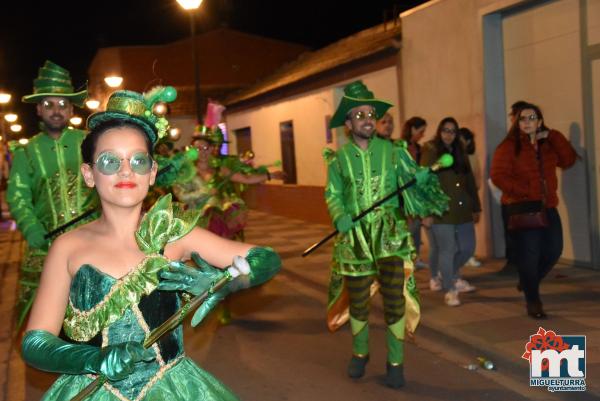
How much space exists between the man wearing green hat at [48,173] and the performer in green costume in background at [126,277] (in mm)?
3042

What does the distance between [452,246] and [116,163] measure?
5935 mm

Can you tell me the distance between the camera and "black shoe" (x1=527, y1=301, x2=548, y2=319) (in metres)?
6.85

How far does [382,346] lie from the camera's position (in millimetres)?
6883

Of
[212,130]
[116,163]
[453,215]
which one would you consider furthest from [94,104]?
[116,163]

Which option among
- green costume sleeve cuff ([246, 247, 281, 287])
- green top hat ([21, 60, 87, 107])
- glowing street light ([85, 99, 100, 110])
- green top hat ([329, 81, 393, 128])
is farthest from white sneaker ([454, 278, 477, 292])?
green costume sleeve cuff ([246, 247, 281, 287])

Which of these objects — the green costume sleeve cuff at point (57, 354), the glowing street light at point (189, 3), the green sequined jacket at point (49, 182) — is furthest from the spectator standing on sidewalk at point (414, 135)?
the green costume sleeve cuff at point (57, 354)

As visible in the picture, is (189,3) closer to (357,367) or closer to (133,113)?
(357,367)

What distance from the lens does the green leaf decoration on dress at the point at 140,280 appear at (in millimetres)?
2553

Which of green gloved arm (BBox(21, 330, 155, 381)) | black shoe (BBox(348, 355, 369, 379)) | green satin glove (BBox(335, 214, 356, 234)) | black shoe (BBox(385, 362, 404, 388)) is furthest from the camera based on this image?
black shoe (BBox(348, 355, 369, 379))

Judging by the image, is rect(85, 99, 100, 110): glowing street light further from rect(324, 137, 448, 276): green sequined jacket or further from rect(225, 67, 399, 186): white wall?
rect(225, 67, 399, 186): white wall

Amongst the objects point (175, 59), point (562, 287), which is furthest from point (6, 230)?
point (562, 287)

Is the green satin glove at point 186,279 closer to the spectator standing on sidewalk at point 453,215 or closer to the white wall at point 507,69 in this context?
the spectator standing on sidewalk at point 453,215

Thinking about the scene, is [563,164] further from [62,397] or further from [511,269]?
[62,397]

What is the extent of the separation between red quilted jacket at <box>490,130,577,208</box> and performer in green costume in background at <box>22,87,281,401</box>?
15.3 feet
